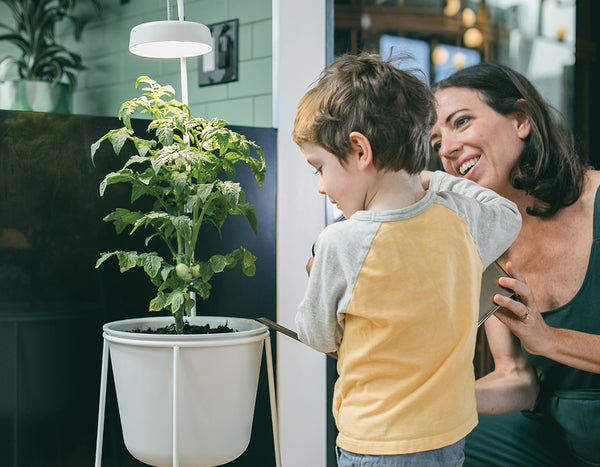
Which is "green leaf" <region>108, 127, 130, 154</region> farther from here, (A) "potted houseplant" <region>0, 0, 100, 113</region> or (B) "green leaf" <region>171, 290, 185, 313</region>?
(A) "potted houseplant" <region>0, 0, 100, 113</region>

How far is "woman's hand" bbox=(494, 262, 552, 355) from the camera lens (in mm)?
1155

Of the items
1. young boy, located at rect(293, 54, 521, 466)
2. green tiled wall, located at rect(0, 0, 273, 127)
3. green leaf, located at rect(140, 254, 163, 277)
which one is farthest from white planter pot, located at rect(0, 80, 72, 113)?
young boy, located at rect(293, 54, 521, 466)

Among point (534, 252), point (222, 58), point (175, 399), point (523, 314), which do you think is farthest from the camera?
point (222, 58)

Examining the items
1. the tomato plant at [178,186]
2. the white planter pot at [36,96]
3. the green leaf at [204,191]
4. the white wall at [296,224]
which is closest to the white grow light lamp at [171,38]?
the tomato plant at [178,186]

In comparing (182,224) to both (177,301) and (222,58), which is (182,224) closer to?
(177,301)

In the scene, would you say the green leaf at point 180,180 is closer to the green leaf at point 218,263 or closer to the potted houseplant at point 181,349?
the potted houseplant at point 181,349

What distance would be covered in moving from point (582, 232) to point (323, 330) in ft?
2.47

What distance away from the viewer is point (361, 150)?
3.29 feet

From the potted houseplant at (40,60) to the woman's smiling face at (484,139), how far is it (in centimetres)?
247

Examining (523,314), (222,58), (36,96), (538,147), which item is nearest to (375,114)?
(523,314)

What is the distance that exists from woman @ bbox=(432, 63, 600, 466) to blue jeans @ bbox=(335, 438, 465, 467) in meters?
0.44

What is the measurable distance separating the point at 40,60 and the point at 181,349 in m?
2.83

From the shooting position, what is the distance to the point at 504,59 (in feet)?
5.11

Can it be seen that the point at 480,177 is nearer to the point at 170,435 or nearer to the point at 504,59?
the point at 504,59
